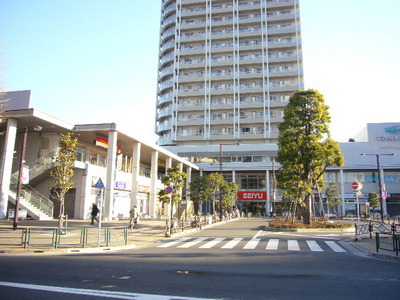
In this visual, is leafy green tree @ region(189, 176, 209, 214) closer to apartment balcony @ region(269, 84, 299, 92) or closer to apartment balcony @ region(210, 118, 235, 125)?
apartment balcony @ region(210, 118, 235, 125)

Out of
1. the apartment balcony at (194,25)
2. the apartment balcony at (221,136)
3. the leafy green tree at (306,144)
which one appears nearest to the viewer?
the leafy green tree at (306,144)

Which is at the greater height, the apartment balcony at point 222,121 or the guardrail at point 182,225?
the apartment balcony at point 222,121

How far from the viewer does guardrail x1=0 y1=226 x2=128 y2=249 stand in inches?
455

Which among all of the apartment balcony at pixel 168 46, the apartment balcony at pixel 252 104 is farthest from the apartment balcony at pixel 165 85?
the apartment balcony at pixel 252 104

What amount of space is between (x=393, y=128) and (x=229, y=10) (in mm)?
41286

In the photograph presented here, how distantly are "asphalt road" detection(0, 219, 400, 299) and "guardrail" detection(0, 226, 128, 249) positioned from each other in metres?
2.11

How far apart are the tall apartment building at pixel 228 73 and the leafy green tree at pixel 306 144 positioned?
35.3m

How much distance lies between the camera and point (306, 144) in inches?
882

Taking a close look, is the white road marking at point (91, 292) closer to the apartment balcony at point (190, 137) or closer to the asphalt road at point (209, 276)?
the asphalt road at point (209, 276)

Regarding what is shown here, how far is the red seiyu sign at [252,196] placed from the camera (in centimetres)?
5393

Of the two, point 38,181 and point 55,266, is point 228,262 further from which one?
point 38,181

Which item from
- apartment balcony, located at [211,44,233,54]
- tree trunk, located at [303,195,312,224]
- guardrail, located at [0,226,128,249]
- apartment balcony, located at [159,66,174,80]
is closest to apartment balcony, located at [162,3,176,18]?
apartment balcony, located at [159,66,174,80]

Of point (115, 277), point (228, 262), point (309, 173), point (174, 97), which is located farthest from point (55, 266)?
point (174, 97)

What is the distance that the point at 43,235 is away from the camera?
11.3m
